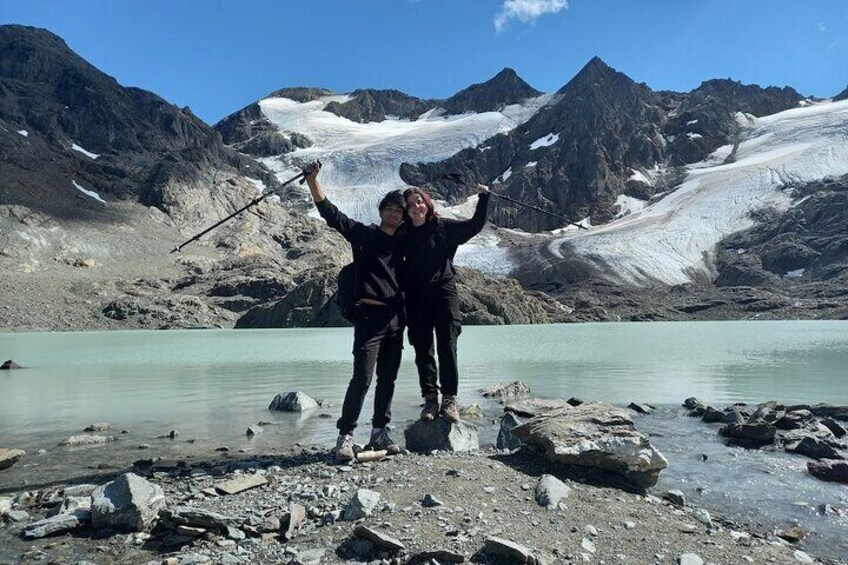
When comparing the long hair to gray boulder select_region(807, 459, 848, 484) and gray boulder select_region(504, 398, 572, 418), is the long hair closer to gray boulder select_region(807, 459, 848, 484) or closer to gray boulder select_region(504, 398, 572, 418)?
gray boulder select_region(504, 398, 572, 418)

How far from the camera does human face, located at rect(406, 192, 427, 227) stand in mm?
6773

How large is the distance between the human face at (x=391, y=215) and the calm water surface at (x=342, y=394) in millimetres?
3941

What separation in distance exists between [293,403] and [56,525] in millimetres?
7914

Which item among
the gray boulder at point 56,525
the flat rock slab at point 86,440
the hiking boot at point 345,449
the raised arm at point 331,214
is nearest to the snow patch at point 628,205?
the flat rock slab at point 86,440

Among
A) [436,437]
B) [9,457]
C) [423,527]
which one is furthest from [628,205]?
[423,527]

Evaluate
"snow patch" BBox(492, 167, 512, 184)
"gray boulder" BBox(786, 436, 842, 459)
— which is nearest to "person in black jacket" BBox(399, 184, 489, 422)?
"gray boulder" BBox(786, 436, 842, 459)

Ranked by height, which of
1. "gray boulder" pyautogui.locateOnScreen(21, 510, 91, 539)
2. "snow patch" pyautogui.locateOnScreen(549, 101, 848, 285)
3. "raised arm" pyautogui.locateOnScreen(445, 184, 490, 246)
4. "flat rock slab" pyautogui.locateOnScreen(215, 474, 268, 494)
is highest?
"snow patch" pyautogui.locateOnScreen(549, 101, 848, 285)

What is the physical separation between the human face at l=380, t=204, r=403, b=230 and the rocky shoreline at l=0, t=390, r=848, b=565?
2.49 meters

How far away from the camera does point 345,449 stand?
6480 mm

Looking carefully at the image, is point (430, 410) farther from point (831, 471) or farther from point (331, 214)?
point (831, 471)

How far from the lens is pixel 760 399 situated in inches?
588

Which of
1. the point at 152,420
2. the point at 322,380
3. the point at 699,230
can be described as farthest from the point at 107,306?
the point at 699,230

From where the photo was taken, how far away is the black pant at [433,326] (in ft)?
22.7

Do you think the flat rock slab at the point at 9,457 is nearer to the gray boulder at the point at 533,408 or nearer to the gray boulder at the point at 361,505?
the gray boulder at the point at 361,505
